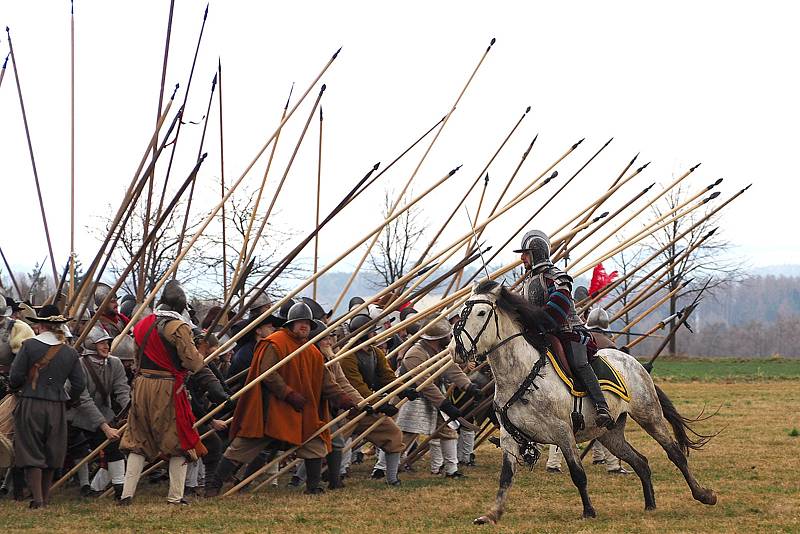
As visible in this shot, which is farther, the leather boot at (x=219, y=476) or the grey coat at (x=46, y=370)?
the leather boot at (x=219, y=476)

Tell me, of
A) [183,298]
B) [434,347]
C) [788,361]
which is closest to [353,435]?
[434,347]

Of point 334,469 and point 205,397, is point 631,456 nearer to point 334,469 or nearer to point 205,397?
point 334,469

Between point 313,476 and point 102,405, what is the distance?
7.34 ft

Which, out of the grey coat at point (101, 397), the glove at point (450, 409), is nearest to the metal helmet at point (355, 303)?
the glove at point (450, 409)

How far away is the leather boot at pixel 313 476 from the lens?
10.6 metres

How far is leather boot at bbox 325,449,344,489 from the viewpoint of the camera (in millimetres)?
11141

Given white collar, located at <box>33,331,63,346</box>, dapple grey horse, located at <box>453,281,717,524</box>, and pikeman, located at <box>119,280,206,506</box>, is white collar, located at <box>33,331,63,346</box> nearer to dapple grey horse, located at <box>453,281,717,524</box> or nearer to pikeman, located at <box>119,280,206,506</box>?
pikeman, located at <box>119,280,206,506</box>

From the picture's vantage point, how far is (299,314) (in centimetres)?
1037

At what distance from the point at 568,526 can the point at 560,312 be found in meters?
1.78

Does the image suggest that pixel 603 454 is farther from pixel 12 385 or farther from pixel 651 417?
pixel 12 385

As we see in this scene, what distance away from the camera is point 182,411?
9.59 m

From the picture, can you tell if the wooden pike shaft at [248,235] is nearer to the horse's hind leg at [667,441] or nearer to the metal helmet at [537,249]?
the metal helmet at [537,249]

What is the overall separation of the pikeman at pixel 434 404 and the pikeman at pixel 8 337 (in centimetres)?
409

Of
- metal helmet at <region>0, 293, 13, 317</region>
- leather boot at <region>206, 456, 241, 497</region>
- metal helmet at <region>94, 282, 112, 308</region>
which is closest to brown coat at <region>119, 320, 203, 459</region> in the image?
leather boot at <region>206, 456, 241, 497</region>
